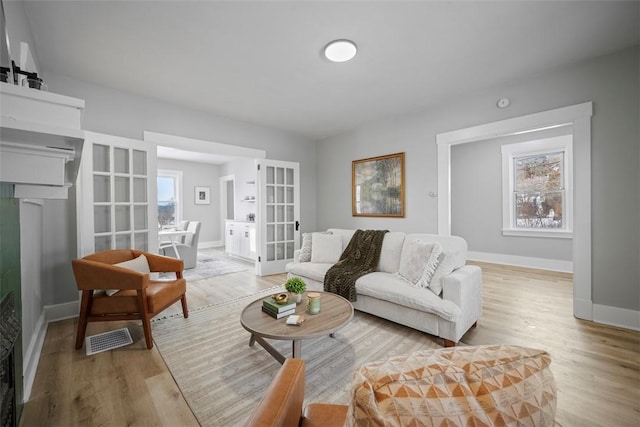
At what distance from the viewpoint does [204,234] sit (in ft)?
25.5

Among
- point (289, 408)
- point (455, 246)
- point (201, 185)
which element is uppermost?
point (201, 185)

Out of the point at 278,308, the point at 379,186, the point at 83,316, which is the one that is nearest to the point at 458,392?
the point at 278,308

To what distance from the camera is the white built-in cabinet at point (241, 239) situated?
5711 millimetres

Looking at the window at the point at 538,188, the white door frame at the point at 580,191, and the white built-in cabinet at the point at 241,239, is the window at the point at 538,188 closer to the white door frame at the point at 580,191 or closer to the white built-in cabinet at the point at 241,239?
the white door frame at the point at 580,191

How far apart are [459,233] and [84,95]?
681 centimetres

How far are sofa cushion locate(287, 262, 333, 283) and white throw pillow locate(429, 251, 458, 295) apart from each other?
1.23 meters

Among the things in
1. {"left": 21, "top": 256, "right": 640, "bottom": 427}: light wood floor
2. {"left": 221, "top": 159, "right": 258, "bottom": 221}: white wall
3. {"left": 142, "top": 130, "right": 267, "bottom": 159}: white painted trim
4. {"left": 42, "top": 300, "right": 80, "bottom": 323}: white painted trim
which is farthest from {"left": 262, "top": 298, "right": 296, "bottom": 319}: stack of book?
{"left": 221, "top": 159, "right": 258, "bottom": 221}: white wall

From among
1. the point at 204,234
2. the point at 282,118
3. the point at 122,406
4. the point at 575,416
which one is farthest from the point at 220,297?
the point at 204,234

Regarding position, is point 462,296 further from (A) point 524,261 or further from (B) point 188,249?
(B) point 188,249

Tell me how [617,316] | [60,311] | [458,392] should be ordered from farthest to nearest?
[60,311]
[617,316]
[458,392]

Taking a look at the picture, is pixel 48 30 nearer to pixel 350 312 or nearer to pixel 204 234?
pixel 350 312

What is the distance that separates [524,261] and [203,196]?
313 inches

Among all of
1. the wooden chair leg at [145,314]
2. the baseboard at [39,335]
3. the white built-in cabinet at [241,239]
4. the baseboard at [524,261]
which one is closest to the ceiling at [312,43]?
the wooden chair leg at [145,314]

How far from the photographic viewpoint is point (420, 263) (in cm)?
253
